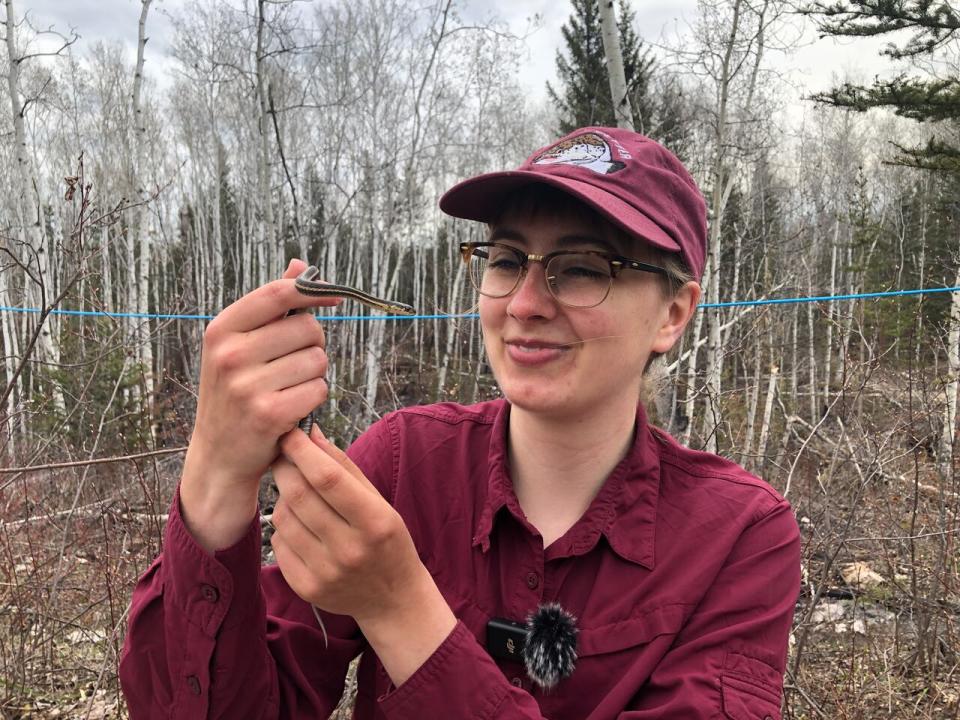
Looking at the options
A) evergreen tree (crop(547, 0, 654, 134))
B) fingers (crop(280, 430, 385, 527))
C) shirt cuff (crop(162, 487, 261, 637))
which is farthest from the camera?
evergreen tree (crop(547, 0, 654, 134))

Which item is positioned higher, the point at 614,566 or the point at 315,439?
the point at 315,439

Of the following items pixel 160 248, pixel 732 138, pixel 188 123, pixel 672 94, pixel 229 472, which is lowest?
pixel 229 472

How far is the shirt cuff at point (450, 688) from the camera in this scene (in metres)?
0.99

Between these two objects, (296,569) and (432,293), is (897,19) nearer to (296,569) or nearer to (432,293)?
(296,569)

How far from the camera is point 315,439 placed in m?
1.09

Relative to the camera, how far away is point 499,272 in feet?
4.67

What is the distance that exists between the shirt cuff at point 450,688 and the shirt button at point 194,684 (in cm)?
36

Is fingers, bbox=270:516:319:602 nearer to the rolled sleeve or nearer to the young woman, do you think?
the young woman

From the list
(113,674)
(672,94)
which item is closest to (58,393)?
(113,674)

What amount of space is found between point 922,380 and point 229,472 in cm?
571

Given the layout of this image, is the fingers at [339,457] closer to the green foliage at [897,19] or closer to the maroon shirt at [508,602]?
the maroon shirt at [508,602]

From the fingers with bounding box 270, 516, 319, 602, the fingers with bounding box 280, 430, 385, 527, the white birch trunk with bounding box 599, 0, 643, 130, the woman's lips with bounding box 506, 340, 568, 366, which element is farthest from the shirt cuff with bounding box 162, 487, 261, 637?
the white birch trunk with bounding box 599, 0, 643, 130

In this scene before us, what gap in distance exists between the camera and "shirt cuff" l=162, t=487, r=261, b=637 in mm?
1107

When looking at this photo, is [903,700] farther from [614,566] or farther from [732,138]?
[732,138]
